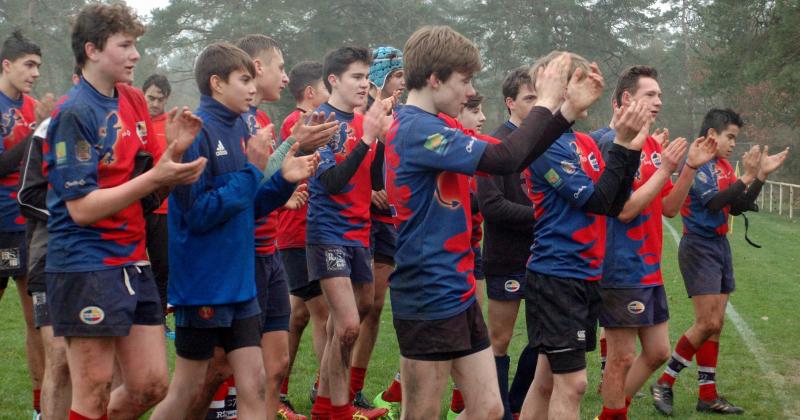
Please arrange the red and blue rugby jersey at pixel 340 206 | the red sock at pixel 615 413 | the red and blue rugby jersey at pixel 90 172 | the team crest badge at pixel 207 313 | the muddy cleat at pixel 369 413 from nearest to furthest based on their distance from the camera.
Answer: the red and blue rugby jersey at pixel 90 172 → the team crest badge at pixel 207 313 → the red sock at pixel 615 413 → the red and blue rugby jersey at pixel 340 206 → the muddy cleat at pixel 369 413

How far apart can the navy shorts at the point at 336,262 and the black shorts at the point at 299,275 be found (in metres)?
0.43

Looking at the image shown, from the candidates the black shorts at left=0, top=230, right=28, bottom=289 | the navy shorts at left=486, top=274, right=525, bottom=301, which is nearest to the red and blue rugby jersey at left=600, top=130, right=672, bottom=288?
the navy shorts at left=486, top=274, right=525, bottom=301

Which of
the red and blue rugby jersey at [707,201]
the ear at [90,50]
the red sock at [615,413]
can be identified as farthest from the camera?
the red and blue rugby jersey at [707,201]

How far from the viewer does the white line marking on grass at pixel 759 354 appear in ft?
23.6

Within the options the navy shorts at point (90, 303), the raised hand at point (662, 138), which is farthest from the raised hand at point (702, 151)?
the navy shorts at point (90, 303)

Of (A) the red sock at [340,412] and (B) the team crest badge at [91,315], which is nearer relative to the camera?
(B) the team crest badge at [91,315]

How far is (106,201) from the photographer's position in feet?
12.6

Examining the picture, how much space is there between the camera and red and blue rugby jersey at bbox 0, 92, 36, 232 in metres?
6.32

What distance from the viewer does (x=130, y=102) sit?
14.1ft

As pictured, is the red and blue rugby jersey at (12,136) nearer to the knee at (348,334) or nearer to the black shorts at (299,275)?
the black shorts at (299,275)

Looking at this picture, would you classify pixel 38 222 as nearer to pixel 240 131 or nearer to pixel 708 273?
pixel 240 131

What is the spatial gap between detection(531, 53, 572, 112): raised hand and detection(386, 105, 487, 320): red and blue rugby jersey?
44cm

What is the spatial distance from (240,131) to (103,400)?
4.90 ft

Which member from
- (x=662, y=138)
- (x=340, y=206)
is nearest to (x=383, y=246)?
(x=340, y=206)
